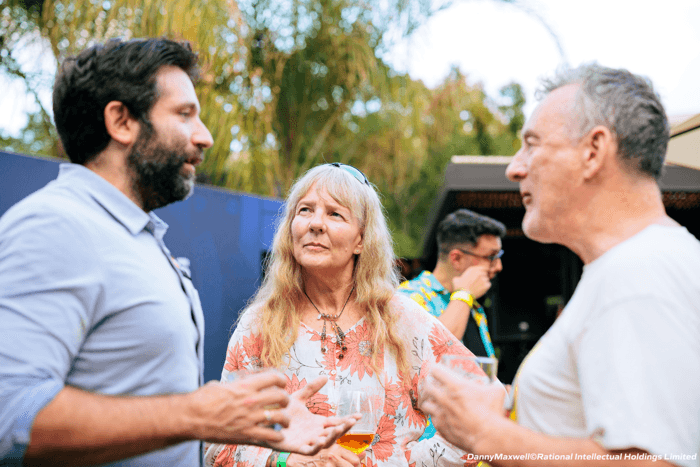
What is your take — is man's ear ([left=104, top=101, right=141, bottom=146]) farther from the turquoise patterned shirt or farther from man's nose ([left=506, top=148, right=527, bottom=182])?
the turquoise patterned shirt

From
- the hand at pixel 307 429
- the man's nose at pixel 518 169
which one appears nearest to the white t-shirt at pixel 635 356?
the man's nose at pixel 518 169

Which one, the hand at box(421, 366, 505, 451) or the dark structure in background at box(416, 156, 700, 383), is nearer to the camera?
the hand at box(421, 366, 505, 451)

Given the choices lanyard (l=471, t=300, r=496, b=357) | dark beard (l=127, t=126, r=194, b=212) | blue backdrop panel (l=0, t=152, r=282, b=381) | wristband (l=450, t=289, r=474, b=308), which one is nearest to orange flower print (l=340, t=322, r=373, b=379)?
dark beard (l=127, t=126, r=194, b=212)

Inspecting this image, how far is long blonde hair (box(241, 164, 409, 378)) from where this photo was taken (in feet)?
6.89

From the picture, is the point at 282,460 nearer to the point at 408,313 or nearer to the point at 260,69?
the point at 408,313

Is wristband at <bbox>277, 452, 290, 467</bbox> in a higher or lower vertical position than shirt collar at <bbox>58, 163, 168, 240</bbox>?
lower

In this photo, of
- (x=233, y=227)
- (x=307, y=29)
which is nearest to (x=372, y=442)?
(x=233, y=227)

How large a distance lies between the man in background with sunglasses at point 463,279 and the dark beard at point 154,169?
2.18 metres

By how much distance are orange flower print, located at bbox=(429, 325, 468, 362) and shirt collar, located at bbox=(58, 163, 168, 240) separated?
1.29m

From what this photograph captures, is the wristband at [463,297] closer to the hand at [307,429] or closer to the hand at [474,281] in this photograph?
the hand at [474,281]

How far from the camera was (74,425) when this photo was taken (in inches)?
39.5

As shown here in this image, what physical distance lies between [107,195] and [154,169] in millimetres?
144

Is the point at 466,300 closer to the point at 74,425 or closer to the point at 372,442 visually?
the point at 372,442

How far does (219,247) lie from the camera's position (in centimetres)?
474
